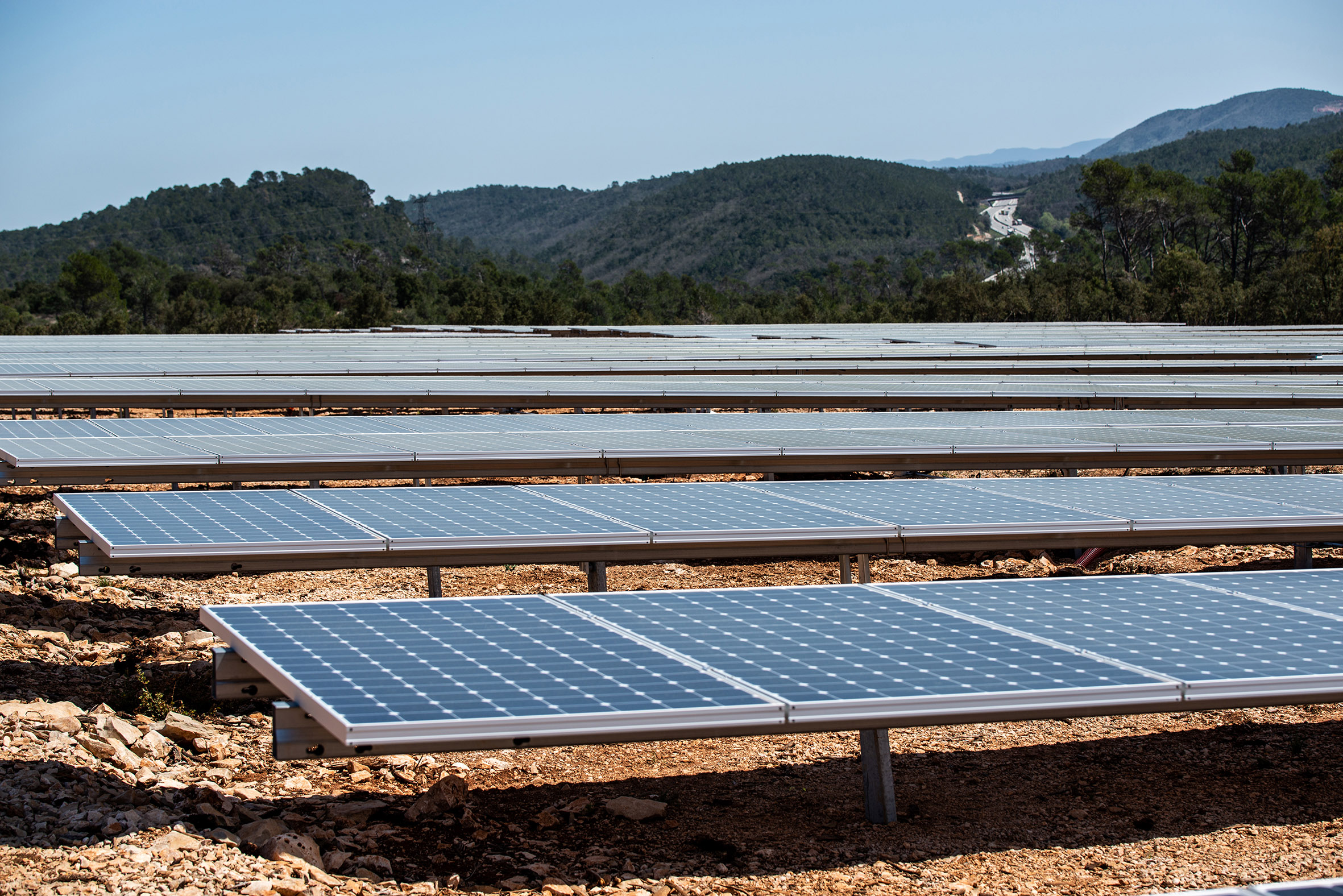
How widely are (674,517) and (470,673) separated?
389 centimetres

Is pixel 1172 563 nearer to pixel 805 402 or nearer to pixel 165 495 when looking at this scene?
pixel 805 402

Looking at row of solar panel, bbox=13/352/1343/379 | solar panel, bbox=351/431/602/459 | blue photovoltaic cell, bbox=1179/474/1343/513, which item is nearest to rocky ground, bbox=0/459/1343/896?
blue photovoltaic cell, bbox=1179/474/1343/513

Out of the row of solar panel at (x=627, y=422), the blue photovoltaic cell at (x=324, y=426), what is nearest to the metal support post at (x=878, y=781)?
the row of solar panel at (x=627, y=422)

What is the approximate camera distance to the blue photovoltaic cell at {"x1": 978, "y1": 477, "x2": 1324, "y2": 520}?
31.5 feet

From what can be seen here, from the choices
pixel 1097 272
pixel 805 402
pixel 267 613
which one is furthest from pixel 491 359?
pixel 1097 272

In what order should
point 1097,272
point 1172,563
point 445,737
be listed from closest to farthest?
point 445,737, point 1172,563, point 1097,272

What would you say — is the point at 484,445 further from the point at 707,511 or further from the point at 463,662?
the point at 463,662

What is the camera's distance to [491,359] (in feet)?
93.4

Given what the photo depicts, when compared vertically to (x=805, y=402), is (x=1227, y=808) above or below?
below

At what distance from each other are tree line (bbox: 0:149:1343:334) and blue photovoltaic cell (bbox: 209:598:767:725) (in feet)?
189

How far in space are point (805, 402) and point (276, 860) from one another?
14541 mm

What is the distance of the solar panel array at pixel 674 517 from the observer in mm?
8273

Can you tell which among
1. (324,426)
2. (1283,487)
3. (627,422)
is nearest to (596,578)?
(627,422)

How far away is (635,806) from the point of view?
7.43 metres
